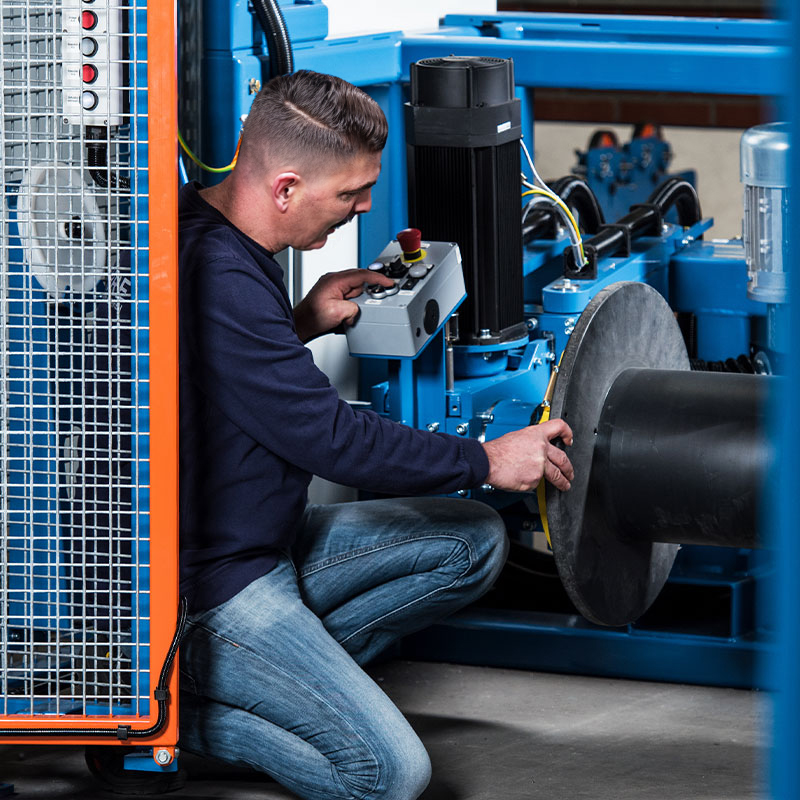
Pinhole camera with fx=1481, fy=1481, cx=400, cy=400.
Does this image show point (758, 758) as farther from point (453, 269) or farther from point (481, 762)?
point (453, 269)

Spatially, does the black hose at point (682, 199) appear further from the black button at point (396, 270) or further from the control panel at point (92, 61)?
the control panel at point (92, 61)

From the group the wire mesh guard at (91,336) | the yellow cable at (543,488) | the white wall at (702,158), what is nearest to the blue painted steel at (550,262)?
the yellow cable at (543,488)

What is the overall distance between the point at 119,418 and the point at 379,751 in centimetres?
63

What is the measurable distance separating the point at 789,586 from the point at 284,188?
134cm

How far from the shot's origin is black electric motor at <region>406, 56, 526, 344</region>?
251 centimetres

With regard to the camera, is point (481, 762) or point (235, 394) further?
point (481, 762)

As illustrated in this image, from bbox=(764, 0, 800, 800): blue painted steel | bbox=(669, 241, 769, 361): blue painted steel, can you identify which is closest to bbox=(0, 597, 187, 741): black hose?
bbox=(764, 0, 800, 800): blue painted steel

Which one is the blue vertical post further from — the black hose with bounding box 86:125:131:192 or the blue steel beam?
the blue steel beam

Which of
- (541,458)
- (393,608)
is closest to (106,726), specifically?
(393,608)

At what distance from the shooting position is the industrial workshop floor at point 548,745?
8.29ft

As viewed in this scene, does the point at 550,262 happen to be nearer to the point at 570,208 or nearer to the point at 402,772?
the point at 570,208

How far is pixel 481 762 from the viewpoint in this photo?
104 inches

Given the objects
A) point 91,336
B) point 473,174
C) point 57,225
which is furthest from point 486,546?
point 57,225

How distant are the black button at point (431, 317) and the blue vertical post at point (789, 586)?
1.42 meters
